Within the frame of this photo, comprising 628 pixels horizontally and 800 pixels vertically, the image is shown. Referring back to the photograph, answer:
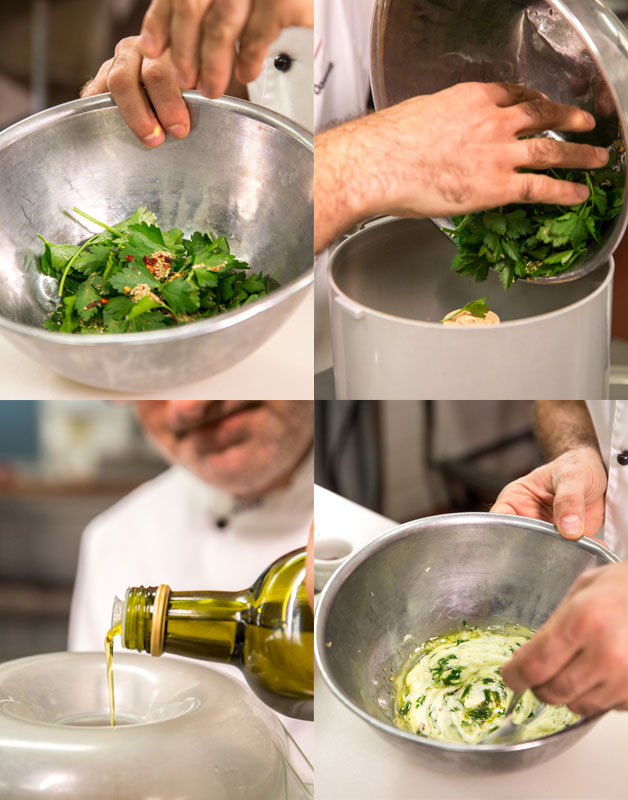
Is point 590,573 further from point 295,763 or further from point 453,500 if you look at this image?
point 295,763

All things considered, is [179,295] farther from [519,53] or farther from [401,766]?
[401,766]

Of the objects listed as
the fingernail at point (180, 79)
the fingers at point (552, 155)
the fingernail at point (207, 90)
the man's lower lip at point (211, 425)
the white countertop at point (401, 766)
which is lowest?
the white countertop at point (401, 766)

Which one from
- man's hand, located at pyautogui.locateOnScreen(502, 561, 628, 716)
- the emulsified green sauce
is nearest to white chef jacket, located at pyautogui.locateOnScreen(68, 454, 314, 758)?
the emulsified green sauce

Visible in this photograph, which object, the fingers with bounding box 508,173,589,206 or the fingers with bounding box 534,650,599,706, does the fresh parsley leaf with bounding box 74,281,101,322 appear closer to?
the fingers with bounding box 508,173,589,206

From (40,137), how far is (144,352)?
0.79 feet

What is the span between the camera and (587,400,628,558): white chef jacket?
66 cm

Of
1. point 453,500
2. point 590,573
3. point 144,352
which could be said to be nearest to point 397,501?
point 453,500

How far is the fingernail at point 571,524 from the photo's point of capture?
661mm

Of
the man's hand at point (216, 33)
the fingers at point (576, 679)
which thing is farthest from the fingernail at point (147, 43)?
the fingers at point (576, 679)

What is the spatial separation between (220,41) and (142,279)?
207mm

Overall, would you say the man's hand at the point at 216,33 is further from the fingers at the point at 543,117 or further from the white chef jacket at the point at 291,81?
the fingers at the point at 543,117

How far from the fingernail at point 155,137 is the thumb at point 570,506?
450mm

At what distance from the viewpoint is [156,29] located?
2.11 feet

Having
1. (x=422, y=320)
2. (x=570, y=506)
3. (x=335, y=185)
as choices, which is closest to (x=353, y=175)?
(x=335, y=185)
